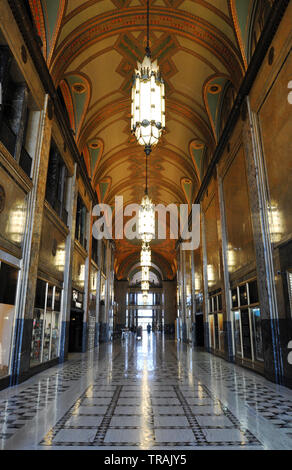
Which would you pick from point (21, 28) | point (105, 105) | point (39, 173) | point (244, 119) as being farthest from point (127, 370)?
point (105, 105)

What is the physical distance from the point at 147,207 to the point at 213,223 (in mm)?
3357

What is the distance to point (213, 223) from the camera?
11141 mm

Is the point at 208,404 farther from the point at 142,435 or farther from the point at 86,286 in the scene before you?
the point at 86,286

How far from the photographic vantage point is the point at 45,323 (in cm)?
736

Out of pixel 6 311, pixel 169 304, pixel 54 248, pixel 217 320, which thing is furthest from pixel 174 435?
pixel 169 304

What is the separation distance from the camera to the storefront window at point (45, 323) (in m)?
6.68

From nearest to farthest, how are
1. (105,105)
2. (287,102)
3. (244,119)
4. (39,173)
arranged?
1. (287,102)
2. (39,173)
3. (244,119)
4. (105,105)

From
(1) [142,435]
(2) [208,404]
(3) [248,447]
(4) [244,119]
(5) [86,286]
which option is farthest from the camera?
(5) [86,286]

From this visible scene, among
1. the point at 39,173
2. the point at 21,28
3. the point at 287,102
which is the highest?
the point at 21,28

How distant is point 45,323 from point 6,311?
7.35 feet

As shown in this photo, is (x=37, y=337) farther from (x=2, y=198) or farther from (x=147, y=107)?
(x=147, y=107)

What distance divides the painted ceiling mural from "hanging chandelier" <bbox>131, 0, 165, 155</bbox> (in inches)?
130

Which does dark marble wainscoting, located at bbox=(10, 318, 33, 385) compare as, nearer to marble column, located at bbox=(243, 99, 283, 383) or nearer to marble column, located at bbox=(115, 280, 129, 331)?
marble column, located at bbox=(243, 99, 283, 383)

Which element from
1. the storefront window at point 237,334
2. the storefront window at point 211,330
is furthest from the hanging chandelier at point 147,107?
the storefront window at point 211,330
